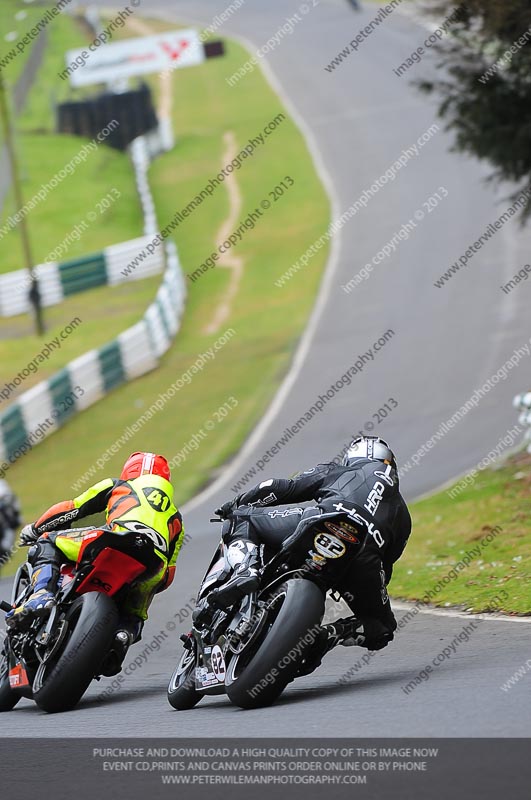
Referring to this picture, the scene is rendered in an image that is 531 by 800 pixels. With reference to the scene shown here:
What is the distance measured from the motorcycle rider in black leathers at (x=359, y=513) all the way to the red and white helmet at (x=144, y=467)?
32.8 inches

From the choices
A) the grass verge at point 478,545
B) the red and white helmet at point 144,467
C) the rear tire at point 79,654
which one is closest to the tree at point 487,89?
the grass verge at point 478,545

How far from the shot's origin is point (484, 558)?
11.5 metres

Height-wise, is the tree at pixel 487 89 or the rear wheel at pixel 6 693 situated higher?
the tree at pixel 487 89

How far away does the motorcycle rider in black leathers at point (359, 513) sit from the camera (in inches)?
284

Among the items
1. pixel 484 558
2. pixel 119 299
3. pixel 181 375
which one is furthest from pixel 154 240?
pixel 484 558

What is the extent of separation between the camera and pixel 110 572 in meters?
8.02

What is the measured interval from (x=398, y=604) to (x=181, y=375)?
50.6ft

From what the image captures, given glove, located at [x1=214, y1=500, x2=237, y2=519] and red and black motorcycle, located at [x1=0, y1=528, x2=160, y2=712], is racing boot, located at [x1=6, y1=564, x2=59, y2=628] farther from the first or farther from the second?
glove, located at [x1=214, y1=500, x2=237, y2=519]

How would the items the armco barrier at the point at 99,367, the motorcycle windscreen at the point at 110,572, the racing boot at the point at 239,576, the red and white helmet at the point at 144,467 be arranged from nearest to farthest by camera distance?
the racing boot at the point at 239,576
the motorcycle windscreen at the point at 110,572
the red and white helmet at the point at 144,467
the armco barrier at the point at 99,367

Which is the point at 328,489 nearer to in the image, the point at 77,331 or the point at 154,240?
the point at 77,331

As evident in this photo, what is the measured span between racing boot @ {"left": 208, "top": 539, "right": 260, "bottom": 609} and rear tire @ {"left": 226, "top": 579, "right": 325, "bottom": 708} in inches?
6.9

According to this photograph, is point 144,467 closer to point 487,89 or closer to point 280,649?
point 280,649

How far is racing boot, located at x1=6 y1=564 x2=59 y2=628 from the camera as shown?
7727 millimetres

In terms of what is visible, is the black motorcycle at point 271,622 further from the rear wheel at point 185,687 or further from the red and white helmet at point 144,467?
the red and white helmet at point 144,467
